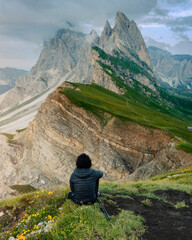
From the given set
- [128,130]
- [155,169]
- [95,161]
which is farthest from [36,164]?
[155,169]

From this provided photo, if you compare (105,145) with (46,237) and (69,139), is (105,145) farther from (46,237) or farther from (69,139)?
(46,237)

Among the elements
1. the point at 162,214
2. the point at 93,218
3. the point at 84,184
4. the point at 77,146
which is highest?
the point at 84,184

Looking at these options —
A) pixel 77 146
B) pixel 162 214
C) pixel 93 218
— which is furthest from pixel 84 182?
pixel 77 146

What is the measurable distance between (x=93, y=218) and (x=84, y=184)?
5.52 ft

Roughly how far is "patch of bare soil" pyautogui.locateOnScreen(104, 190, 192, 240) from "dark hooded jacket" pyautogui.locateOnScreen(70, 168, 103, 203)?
1.19 m

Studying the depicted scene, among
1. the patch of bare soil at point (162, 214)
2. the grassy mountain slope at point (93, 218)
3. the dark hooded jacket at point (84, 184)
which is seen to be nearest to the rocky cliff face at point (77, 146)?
→ the patch of bare soil at point (162, 214)

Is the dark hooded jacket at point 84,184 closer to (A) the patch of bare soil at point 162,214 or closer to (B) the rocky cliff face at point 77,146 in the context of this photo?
(A) the patch of bare soil at point 162,214

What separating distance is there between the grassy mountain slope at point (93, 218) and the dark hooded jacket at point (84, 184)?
1.58 feet

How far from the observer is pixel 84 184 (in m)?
8.88

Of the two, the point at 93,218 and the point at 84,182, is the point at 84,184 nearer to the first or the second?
the point at 84,182

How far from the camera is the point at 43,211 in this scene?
9141mm

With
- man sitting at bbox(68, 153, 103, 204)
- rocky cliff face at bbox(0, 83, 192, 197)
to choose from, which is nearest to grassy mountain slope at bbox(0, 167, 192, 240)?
man sitting at bbox(68, 153, 103, 204)

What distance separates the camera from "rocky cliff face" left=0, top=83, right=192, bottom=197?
4794 cm

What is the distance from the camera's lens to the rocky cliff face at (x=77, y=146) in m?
Result: 47.9
